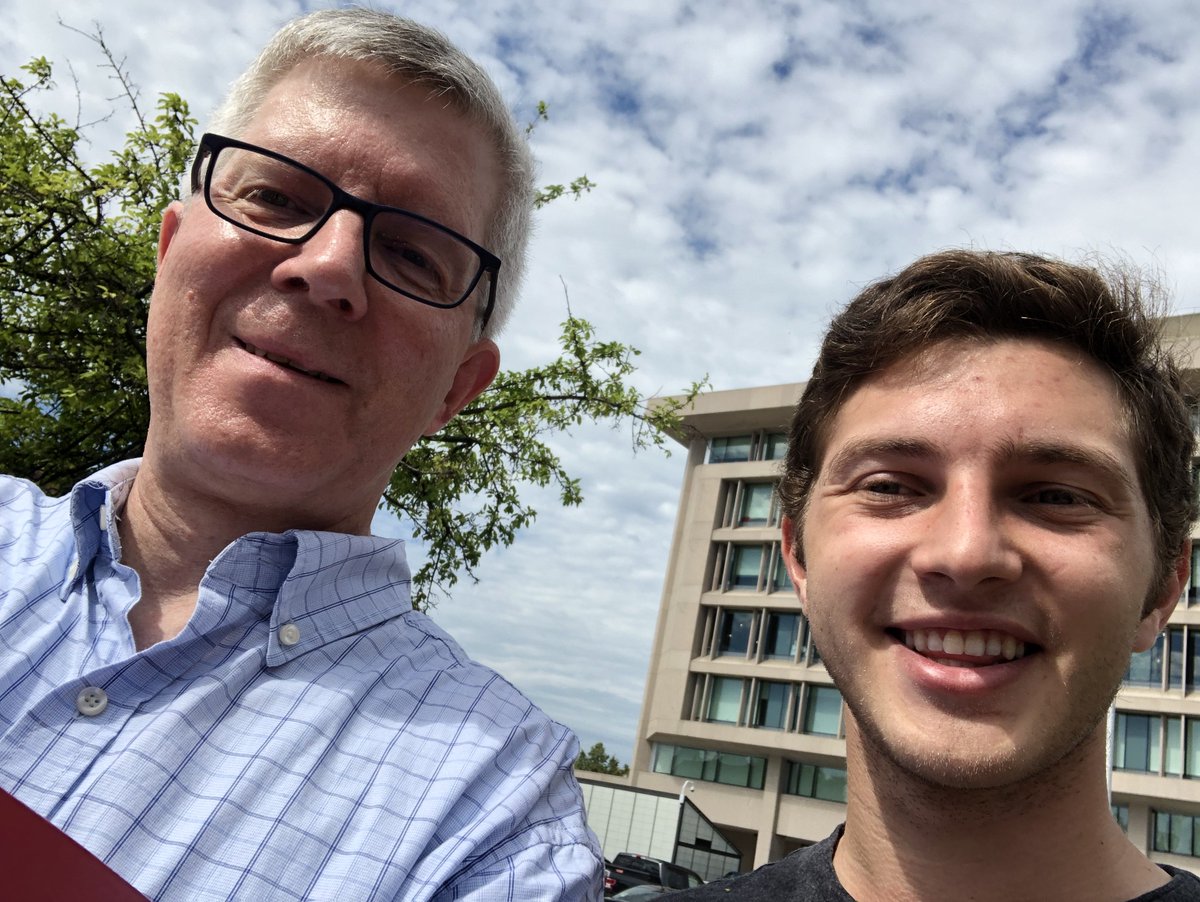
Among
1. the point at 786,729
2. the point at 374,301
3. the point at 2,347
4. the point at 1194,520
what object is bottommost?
the point at 374,301

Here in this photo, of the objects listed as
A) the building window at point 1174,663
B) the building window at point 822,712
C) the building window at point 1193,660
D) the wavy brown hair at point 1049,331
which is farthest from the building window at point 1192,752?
the wavy brown hair at point 1049,331

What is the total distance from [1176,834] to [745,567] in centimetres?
1936

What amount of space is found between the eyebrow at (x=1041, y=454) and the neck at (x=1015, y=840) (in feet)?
1.70

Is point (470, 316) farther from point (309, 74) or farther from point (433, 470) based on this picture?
point (433, 470)

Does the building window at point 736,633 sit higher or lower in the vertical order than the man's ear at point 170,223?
higher

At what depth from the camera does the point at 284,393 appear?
1669 millimetres

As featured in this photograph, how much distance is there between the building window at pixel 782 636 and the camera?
42.6 meters

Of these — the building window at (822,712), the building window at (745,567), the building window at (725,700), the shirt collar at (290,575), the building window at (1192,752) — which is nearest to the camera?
the shirt collar at (290,575)

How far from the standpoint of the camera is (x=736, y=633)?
44.4 m

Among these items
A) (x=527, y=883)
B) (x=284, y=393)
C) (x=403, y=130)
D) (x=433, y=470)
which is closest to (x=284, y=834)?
(x=527, y=883)

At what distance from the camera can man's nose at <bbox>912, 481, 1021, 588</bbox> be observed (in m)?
1.87

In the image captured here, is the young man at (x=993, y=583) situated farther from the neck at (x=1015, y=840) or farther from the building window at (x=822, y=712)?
the building window at (x=822, y=712)

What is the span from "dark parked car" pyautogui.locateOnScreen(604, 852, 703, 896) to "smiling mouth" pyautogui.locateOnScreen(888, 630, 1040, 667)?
1936cm

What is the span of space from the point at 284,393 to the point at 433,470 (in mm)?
5983
